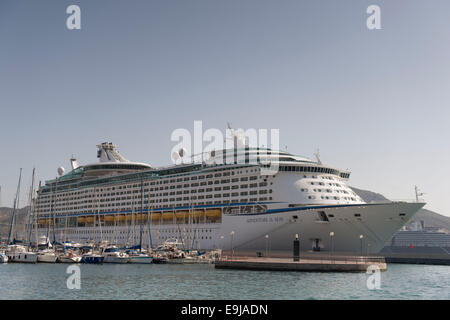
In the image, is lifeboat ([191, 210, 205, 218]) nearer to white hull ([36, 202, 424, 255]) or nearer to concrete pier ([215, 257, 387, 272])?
white hull ([36, 202, 424, 255])

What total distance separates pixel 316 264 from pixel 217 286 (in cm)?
1159

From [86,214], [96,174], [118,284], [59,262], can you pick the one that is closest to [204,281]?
[118,284]

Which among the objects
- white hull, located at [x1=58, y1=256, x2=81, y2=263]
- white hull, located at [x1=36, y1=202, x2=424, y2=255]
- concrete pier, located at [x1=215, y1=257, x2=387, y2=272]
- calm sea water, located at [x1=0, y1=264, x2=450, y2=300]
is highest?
white hull, located at [x1=36, y1=202, x2=424, y2=255]

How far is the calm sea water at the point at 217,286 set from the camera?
25.4 m

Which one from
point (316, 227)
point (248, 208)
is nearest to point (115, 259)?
point (248, 208)

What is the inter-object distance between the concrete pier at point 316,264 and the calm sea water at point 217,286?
1116mm

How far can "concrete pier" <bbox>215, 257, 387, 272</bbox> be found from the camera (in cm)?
3678

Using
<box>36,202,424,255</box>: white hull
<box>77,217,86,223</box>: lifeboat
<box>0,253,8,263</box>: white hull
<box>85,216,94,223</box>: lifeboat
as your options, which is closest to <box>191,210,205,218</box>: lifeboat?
<box>36,202,424,255</box>: white hull

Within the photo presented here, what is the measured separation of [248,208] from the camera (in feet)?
170

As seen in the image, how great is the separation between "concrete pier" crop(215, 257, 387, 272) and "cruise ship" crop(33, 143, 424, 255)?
477 centimetres

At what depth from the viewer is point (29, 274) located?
1501 inches

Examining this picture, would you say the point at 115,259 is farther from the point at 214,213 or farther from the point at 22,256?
the point at 214,213

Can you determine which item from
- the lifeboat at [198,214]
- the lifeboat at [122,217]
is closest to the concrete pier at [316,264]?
the lifeboat at [198,214]
